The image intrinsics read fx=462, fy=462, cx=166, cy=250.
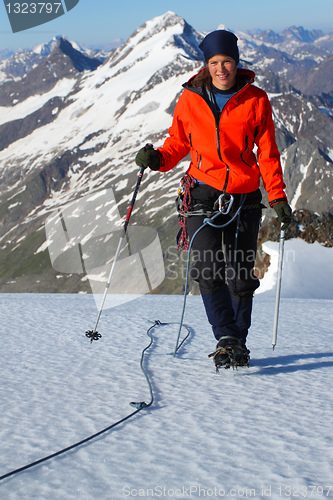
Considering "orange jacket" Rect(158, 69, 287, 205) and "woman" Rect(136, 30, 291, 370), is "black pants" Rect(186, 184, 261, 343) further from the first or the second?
"orange jacket" Rect(158, 69, 287, 205)

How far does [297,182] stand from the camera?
5787 inches

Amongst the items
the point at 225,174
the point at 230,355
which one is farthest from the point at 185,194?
the point at 230,355

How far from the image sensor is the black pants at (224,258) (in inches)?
178

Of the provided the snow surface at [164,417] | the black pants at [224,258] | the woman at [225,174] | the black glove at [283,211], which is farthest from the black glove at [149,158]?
the snow surface at [164,417]

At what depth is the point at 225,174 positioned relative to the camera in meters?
4.48

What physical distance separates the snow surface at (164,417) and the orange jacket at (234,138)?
6.03ft

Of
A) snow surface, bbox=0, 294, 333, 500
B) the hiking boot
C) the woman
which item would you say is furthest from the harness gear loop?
snow surface, bbox=0, 294, 333, 500

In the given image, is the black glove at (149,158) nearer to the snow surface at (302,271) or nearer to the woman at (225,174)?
the woman at (225,174)

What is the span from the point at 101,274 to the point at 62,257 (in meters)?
27.9

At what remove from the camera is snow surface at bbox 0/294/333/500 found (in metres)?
2.48

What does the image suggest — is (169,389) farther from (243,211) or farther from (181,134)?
(181,134)

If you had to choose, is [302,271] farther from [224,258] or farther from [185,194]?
[185,194]

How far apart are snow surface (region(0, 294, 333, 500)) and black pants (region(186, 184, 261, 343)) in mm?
540

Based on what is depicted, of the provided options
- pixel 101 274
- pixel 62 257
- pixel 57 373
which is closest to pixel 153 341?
pixel 57 373
